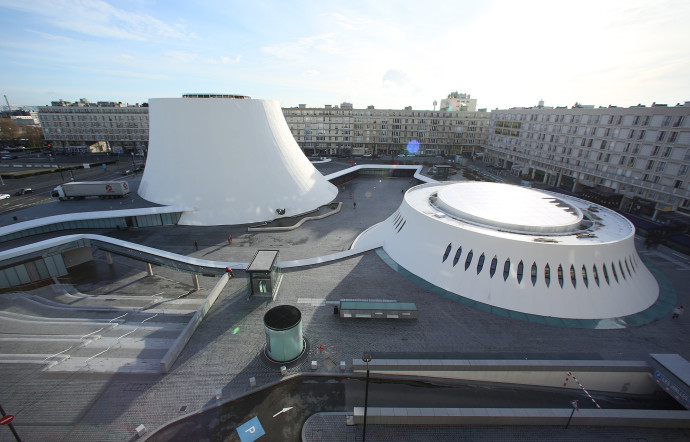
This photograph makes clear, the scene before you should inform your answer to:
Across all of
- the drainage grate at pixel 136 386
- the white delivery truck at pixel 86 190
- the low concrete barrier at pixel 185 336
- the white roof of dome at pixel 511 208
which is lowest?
the drainage grate at pixel 136 386

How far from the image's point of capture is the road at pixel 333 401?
13.3 m

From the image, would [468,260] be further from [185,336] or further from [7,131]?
[7,131]

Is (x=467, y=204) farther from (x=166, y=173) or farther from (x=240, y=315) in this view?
(x=166, y=173)

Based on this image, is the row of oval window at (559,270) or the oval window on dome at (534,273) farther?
the oval window on dome at (534,273)

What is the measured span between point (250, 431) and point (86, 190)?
44.9 m

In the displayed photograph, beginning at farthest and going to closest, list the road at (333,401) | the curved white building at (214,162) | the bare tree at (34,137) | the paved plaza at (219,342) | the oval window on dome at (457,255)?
the bare tree at (34,137) → the curved white building at (214,162) → the oval window on dome at (457,255) → the paved plaza at (219,342) → the road at (333,401)

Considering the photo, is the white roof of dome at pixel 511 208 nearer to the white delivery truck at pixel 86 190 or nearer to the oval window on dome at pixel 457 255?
the oval window on dome at pixel 457 255

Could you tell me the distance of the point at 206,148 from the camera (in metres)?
41.3

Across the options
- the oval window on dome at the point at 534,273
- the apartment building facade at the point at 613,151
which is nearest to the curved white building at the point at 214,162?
the oval window on dome at the point at 534,273

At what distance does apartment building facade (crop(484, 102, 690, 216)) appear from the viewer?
143 feet

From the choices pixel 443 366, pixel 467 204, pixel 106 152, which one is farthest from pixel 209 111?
pixel 106 152

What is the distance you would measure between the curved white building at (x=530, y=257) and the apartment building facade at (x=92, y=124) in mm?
110848

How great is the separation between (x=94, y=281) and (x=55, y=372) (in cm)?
1836

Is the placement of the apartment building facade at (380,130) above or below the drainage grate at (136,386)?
above
